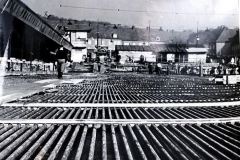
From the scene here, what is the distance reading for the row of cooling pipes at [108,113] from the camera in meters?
4.53

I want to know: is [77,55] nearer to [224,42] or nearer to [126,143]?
[224,42]

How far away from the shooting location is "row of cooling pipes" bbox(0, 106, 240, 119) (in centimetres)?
453

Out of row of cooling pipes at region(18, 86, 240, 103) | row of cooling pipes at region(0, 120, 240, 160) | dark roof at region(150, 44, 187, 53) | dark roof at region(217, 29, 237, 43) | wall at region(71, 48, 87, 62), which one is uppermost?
dark roof at region(217, 29, 237, 43)

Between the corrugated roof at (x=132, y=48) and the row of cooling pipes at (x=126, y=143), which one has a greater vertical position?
the corrugated roof at (x=132, y=48)

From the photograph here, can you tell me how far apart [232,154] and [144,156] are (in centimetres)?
74

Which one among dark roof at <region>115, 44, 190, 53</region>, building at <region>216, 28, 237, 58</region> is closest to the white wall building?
dark roof at <region>115, 44, 190, 53</region>

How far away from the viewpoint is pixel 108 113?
4.98m

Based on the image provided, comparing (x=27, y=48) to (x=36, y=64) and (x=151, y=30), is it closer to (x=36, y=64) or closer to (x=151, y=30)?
(x=36, y=64)

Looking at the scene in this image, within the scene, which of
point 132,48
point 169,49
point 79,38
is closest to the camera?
point 169,49

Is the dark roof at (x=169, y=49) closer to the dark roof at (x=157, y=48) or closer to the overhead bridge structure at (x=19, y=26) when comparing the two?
the dark roof at (x=157, y=48)

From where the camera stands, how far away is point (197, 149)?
2.83 m

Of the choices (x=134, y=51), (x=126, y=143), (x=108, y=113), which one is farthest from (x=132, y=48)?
(x=126, y=143)

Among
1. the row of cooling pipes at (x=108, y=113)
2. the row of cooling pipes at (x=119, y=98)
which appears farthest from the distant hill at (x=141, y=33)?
the row of cooling pipes at (x=108, y=113)

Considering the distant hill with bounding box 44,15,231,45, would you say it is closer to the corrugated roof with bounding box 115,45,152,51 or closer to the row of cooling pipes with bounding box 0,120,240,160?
the corrugated roof with bounding box 115,45,152,51
